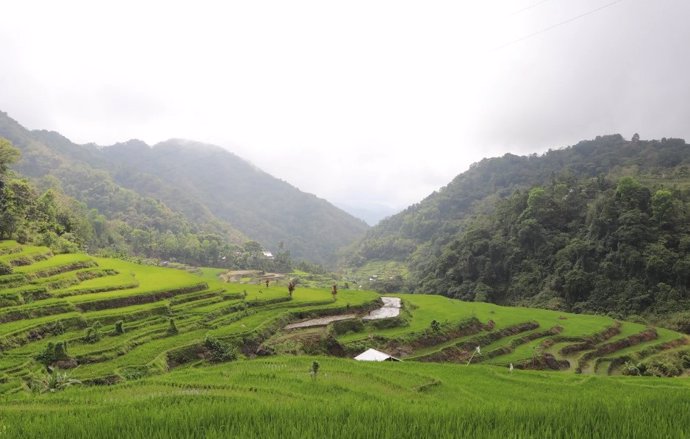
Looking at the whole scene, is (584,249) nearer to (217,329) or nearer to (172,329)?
(217,329)

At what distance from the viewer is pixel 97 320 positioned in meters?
21.9

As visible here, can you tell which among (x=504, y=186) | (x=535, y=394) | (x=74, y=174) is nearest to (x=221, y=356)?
(x=535, y=394)

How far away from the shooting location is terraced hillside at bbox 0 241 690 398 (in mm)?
18234

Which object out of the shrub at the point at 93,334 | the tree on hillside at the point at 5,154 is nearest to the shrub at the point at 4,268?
the shrub at the point at 93,334

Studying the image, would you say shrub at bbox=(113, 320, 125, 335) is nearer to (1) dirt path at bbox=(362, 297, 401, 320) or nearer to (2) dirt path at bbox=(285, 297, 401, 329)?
(2) dirt path at bbox=(285, 297, 401, 329)

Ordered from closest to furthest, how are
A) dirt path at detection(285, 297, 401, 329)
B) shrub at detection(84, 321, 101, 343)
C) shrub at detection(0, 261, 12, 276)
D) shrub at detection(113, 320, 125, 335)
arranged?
shrub at detection(84, 321, 101, 343) < shrub at detection(113, 320, 125, 335) < shrub at detection(0, 261, 12, 276) < dirt path at detection(285, 297, 401, 329)

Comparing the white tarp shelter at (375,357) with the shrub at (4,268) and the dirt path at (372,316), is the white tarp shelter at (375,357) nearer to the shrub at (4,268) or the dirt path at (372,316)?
the dirt path at (372,316)

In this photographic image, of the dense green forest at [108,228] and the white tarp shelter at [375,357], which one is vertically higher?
the dense green forest at [108,228]

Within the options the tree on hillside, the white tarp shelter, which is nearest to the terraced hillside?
the white tarp shelter

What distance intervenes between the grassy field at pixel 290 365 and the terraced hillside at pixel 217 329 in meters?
0.10

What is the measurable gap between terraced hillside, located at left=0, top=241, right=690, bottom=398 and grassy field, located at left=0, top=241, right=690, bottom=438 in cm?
10

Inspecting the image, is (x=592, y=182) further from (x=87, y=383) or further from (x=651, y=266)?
(x=87, y=383)

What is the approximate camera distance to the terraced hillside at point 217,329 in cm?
1823

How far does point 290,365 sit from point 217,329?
8.86 meters
